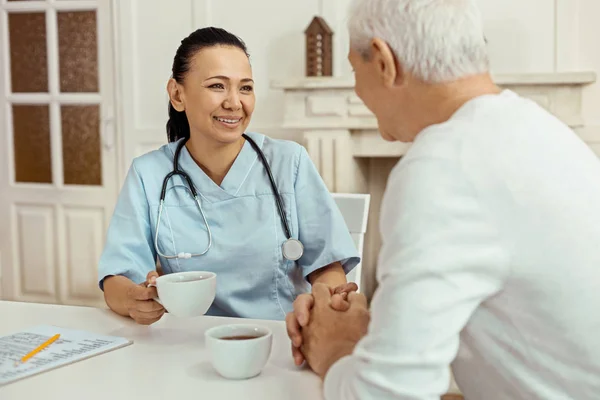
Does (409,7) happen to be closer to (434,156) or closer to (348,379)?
(434,156)

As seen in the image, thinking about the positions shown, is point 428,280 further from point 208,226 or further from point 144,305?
point 208,226

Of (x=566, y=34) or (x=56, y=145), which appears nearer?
(x=566, y=34)

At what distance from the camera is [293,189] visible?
1.64 meters

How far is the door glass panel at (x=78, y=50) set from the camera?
144 inches

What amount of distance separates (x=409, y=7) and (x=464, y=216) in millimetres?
265

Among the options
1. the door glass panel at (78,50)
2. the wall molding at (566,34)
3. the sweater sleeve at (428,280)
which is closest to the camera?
the sweater sleeve at (428,280)

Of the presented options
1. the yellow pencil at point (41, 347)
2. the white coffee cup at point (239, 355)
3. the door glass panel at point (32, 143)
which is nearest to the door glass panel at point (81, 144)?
the door glass panel at point (32, 143)

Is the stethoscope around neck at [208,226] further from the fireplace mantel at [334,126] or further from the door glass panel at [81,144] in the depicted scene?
the door glass panel at [81,144]

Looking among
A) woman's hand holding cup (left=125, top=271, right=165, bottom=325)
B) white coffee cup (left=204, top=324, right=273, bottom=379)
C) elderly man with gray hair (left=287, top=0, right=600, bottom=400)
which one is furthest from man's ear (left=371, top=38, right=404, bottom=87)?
woman's hand holding cup (left=125, top=271, right=165, bottom=325)

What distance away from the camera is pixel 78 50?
3680 millimetres

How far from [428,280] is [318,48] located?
254 cm

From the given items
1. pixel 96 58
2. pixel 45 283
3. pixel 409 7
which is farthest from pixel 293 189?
pixel 45 283

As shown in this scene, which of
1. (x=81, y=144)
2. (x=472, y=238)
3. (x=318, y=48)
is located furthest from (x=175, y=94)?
(x=81, y=144)

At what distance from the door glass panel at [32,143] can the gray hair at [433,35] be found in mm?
3245
